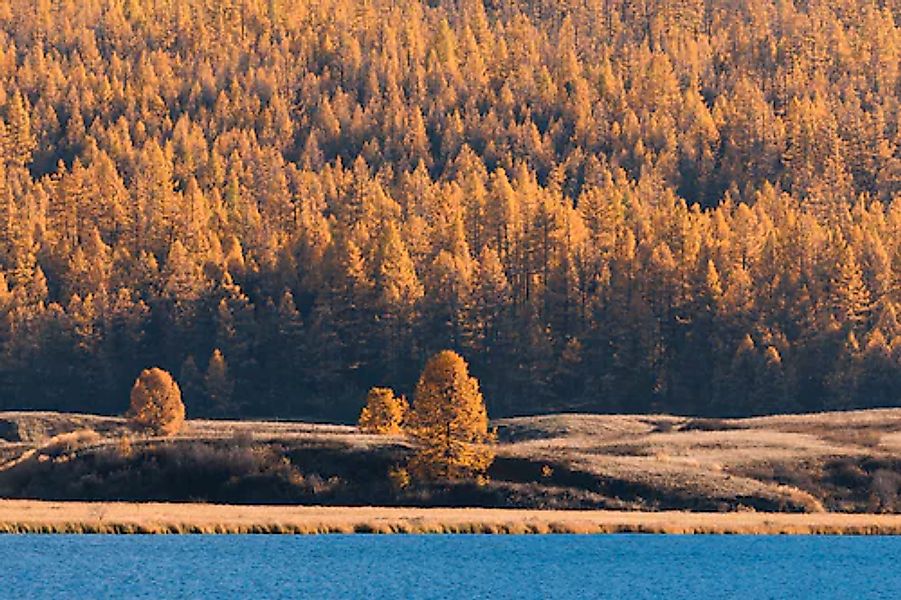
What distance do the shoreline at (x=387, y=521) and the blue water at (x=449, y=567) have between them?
2.32 ft

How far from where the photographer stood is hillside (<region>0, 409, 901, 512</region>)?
106 meters

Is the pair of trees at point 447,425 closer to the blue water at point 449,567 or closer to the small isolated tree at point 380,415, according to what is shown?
the blue water at point 449,567

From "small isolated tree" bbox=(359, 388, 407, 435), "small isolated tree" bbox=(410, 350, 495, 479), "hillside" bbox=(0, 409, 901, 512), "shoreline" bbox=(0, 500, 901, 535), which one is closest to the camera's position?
"shoreline" bbox=(0, 500, 901, 535)

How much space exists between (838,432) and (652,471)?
2650 centimetres

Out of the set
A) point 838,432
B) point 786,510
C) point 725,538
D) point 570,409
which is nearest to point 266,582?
point 725,538

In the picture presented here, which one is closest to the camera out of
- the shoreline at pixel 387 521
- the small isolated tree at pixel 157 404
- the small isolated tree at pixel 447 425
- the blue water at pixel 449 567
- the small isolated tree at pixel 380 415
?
the blue water at pixel 449 567

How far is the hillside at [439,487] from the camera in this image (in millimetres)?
106438

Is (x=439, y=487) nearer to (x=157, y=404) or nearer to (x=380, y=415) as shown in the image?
(x=380, y=415)

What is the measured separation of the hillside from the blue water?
1058 cm

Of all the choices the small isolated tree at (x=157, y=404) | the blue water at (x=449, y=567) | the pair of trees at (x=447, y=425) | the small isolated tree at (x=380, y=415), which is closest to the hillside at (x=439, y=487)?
the pair of trees at (x=447, y=425)

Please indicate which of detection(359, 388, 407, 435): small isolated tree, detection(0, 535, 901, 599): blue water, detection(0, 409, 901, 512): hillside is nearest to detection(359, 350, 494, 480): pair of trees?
detection(0, 409, 901, 512): hillside

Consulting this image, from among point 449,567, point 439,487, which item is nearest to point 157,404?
point 439,487

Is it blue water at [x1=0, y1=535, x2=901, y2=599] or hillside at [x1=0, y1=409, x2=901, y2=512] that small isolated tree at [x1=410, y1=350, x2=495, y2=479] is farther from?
blue water at [x1=0, y1=535, x2=901, y2=599]

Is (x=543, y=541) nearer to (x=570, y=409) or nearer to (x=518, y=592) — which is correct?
(x=518, y=592)
